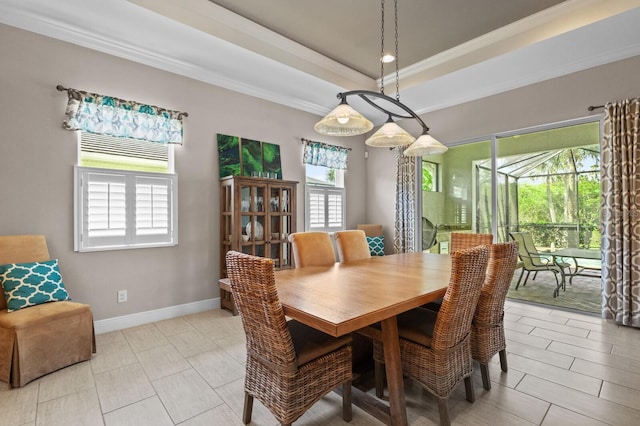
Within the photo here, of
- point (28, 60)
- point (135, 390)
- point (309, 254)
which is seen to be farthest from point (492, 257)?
point (28, 60)

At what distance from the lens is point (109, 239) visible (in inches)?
125

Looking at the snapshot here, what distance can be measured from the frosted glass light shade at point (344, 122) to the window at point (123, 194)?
2.04 m

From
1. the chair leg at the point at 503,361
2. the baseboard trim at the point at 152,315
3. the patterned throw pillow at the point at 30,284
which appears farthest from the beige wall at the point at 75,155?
the chair leg at the point at 503,361

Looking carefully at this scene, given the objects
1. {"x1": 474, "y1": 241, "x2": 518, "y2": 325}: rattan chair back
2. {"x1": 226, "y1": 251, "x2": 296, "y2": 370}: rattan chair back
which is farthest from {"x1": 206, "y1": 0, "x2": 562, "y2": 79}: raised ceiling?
{"x1": 226, "y1": 251, "x2": 296, "y2": 370}: rattan chair back

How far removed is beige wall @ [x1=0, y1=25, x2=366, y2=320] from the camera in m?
2.73

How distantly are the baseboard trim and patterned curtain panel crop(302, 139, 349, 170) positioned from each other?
8.04 feet

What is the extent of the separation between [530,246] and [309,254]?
3.30 metres

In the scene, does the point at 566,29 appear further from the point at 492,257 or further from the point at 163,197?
the point at 163,197

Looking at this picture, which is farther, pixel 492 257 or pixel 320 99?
pixel 320 99

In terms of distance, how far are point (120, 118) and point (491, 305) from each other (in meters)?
3.75

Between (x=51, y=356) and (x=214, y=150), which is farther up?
(x=214, y=150)

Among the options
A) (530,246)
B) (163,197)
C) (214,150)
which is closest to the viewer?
(163,197)

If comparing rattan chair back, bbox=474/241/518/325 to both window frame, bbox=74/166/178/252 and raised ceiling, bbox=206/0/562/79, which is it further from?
window frame, bbox=74/166/178/252

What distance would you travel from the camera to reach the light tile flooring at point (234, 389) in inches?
71.8
